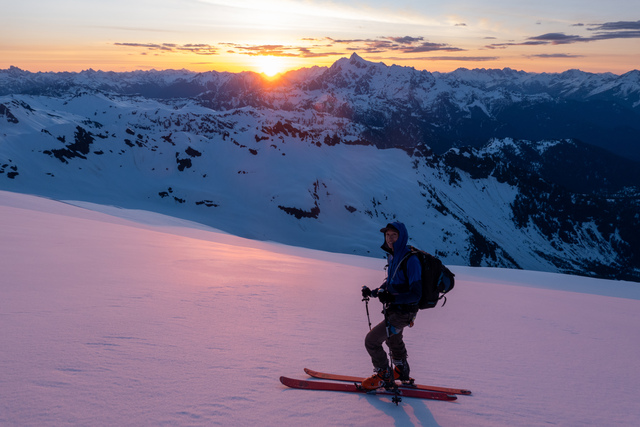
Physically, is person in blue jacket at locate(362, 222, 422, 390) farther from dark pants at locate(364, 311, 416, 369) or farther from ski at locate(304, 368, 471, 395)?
ski at locate(304, 368, 471, 395)

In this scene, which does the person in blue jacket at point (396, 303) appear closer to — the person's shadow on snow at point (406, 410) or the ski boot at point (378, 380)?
the ski boot at point (378, 380)

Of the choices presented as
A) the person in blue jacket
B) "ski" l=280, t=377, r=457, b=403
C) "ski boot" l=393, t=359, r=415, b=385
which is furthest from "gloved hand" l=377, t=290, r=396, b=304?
"ski" l=280, t=377, r=457, b=403

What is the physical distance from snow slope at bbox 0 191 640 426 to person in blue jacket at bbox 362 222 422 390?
49 cm

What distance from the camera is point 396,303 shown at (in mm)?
6379

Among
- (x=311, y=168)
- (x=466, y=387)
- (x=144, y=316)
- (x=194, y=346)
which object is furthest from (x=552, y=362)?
(x=311, y=168)

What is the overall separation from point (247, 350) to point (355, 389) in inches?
75.8

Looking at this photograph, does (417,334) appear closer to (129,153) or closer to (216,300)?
(216,300)

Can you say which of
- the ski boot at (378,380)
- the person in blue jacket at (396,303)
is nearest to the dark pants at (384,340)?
the person in blue jacket at (396,303)

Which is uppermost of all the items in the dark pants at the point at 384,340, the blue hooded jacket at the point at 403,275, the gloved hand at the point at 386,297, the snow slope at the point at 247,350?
the blue hooded jacket at the point at 403,275

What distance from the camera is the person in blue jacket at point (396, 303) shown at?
6.21 m

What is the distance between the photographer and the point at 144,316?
847 centimetres

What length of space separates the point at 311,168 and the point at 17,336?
154935 millimetres

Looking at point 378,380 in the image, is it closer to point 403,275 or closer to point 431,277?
point 403,275

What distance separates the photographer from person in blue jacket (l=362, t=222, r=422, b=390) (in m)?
6.21
